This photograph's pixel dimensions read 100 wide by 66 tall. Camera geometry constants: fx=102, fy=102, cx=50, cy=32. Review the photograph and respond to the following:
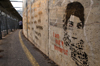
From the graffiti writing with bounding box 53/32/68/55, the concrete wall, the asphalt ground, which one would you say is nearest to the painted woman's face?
the concrete wall

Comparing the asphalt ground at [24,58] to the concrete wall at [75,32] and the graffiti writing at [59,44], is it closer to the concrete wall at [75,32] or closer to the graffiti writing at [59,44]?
the concrete wall at [75,32]

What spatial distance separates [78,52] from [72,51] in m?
0.22

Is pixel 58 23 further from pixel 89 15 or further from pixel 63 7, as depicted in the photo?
pixel 89 15

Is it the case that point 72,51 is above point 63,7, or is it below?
below

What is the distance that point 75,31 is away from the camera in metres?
2.20

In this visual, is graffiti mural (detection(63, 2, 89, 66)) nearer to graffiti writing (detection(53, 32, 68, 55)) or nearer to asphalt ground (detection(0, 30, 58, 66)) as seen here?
graffiti writing (detection(53, 32, 68, 55))

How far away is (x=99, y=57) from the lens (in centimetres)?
166

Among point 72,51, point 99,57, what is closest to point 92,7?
point 99,57

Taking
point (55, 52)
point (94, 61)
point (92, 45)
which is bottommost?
point (55, 52)

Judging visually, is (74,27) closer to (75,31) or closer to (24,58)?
(75,31)

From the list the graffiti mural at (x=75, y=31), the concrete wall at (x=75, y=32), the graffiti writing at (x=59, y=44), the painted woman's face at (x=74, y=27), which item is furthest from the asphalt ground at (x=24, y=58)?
the painted woman's face at (x=74, y=27)

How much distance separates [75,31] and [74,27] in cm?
9

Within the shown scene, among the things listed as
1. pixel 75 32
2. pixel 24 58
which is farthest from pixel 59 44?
pixel 24 58

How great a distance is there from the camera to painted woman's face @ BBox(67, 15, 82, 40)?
6.81 ft
